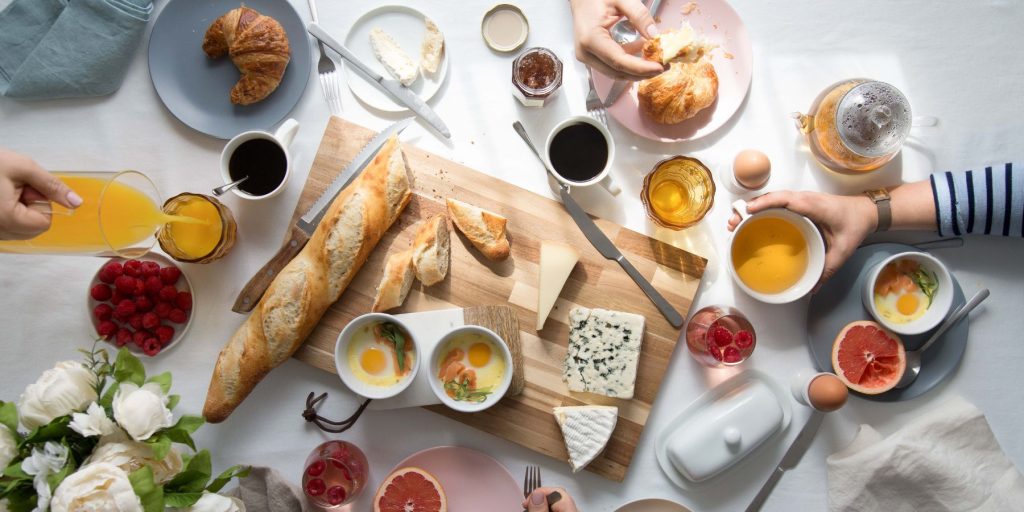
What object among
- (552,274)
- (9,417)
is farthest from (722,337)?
(9,417)

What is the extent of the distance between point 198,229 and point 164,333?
12.5 inches

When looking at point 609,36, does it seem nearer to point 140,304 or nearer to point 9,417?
point 140,304

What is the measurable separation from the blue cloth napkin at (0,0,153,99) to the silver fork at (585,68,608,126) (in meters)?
1.33

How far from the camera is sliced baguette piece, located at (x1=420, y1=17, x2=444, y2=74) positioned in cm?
180

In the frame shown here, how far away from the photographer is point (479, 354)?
1733 millimetres

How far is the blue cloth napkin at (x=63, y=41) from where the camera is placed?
5.84ft

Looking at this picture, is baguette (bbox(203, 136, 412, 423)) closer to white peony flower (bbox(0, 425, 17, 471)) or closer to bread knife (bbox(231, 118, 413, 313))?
bread knife (bbox(231, 118, 413, 313))

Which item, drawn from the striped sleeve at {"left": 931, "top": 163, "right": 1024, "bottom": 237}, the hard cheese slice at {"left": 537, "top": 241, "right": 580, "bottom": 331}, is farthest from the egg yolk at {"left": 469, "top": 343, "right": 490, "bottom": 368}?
the striped sleeve at {"left": 931, "top": 163, "right": 1024, "bottom": 237}

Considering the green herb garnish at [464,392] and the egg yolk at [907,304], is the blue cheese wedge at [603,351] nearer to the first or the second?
the green herb garnish at [464,392]

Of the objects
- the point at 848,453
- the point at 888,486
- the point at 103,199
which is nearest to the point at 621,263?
the point at 848,453

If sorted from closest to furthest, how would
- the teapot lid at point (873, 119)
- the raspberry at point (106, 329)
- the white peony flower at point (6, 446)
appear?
the white peony flower at point (6, 446) < the teapot lid at point (873, 119) < the raspberry at point (106, 329)

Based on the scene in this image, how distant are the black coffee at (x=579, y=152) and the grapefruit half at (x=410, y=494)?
942 millimetres

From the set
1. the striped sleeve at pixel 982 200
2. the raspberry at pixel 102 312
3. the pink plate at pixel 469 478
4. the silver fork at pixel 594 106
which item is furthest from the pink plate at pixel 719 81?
the raspberry at pixel 102 312

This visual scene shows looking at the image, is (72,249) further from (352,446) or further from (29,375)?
(352,446)
